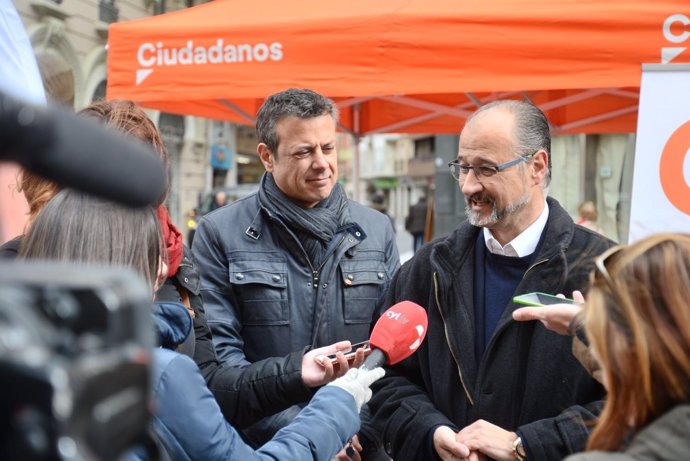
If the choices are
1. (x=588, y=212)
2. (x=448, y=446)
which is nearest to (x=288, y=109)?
(x=448, y=446)

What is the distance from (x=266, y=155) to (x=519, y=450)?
1.53 m

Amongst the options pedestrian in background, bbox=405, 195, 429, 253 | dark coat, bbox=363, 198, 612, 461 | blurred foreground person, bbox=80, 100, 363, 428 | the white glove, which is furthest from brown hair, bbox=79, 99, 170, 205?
pedestrian in background, bbox=405, 195, 429, 253

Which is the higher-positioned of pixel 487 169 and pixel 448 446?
pixel 487 169

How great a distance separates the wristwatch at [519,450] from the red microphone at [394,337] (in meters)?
0.38

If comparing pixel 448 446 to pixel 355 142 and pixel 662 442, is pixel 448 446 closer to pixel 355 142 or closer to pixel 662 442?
pixel 662 442

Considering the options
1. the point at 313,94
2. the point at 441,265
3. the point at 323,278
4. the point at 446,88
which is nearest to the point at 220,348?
the point at 323,278

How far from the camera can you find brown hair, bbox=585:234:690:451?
1235 mm

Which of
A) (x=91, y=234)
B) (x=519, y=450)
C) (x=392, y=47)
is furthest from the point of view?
(x=392, y=47)

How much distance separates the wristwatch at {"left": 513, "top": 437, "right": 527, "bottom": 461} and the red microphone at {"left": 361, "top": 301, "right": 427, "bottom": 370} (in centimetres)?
38

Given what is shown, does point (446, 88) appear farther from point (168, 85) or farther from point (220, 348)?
point (220, 348)

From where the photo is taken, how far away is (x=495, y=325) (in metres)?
2.29

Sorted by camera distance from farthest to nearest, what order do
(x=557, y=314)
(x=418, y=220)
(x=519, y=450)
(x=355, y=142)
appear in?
(x=418, y=220)
(x=355, y=142)
(x=519, y=450)
(x=557, y=314)

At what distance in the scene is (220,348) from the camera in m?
2.64

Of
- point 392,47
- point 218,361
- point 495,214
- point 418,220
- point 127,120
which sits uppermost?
point 392,47
